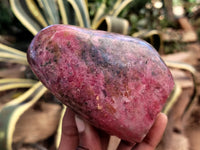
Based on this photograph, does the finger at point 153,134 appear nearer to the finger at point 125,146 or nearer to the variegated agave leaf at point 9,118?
the finger at point 125,146

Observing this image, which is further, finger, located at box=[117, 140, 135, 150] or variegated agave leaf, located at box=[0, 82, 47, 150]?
variegated agave leaf, located at box=[0, 82, 47, 150]

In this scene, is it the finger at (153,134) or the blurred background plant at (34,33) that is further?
the blurred background plant at (34,33)

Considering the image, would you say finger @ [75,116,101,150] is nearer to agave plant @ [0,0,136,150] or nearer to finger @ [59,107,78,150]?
finger @ [59,107,78,150]

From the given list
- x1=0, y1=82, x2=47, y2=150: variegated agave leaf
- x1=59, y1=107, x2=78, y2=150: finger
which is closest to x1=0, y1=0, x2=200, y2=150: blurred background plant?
x1=0, y1=82, x2=47, y2=150: variegated agave leaf

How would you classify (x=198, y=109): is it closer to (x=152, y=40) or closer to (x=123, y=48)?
(x=152, y=40)

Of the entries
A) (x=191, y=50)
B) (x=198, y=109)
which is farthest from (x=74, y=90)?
(x=191, y=50)

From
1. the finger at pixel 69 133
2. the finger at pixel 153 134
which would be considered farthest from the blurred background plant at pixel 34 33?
the finger at pixel 153 134
